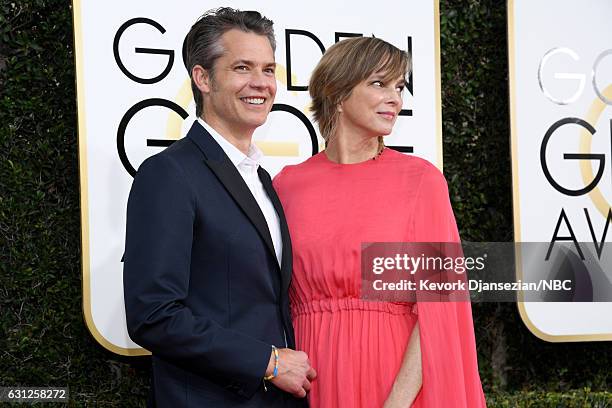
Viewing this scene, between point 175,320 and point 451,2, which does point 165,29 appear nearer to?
point 451,2

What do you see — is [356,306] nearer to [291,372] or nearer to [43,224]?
[291,372]

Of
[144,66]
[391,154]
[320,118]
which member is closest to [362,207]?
[391,154]

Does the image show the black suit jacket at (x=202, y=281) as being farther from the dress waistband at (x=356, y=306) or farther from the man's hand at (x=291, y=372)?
the dress waistband at (x=356, y=306)

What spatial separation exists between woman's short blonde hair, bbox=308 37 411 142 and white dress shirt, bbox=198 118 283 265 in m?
0.32

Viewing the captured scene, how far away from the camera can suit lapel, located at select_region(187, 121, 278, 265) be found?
80.0 inches

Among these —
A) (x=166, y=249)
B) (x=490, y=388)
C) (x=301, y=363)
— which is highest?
(x=166, y=249)

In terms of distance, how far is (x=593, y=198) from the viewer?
400 cm

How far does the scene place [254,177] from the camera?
7.41 ft

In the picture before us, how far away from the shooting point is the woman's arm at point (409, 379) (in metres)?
2.14

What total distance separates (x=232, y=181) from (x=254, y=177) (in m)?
0.20

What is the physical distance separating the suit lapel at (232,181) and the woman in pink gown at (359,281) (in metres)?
0.25

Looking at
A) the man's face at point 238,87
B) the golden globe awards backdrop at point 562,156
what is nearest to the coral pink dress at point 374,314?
the man's face at point 238,87

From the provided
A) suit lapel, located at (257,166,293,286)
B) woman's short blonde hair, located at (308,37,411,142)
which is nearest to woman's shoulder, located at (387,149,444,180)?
woman's short blonde hair, located at (308,37,411,142)

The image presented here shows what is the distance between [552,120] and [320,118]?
1.86 meters
